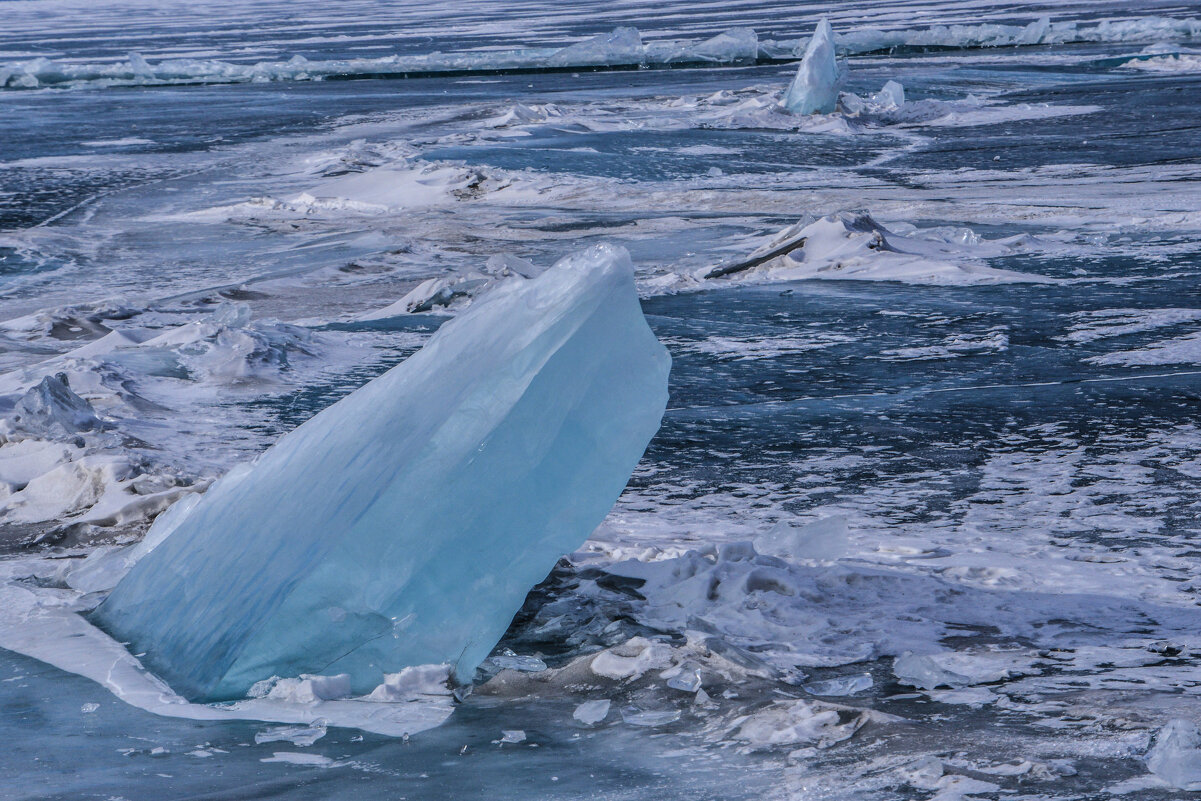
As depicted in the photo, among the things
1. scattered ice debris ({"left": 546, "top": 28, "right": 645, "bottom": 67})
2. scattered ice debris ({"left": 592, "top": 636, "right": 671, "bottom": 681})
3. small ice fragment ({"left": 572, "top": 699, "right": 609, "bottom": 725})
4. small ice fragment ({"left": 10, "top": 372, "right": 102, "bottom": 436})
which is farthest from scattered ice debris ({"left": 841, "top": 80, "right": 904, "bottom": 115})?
small ice fragment ({"left": 572, "top": 699, "right": 609, "bottom": 725})

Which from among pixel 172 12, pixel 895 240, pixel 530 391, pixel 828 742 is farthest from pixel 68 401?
pixel 172 12

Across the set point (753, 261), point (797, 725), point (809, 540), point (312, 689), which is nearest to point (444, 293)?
point (753, 261)

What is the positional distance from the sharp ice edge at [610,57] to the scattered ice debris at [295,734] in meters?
22.6

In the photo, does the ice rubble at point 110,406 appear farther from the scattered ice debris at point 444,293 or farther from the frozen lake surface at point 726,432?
the scattered ice debris at point 444,293

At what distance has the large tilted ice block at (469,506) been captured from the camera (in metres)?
2.64

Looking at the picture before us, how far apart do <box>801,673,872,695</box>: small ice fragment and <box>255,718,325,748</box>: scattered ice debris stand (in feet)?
3.07

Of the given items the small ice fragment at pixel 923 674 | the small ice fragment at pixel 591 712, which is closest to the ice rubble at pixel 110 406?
the small ice fragment at pixel 591 712

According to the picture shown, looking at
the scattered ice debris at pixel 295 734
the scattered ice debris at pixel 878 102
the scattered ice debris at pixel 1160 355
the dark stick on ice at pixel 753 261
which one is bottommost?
the scattered ice debris at pixel 1160 355

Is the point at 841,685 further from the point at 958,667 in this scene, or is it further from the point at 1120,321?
the point at 1120,321

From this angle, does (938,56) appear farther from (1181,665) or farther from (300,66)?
(1181,665)

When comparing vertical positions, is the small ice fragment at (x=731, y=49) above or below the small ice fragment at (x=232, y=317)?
above

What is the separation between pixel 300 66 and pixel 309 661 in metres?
23.3

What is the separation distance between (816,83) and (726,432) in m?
10.5

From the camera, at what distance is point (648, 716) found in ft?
8.20
